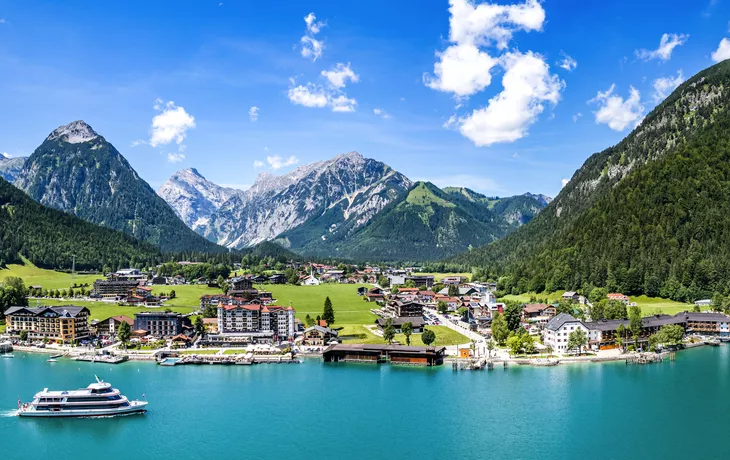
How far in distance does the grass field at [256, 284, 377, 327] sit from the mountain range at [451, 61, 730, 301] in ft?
142

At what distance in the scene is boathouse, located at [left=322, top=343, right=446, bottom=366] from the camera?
9131cm

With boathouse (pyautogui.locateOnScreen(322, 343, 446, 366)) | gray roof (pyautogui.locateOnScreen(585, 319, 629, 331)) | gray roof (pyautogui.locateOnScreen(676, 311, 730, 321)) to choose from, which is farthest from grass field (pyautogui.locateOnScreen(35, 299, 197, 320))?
gray roof (pyautogui.locateOnScreen(676, 311, 730, 321))

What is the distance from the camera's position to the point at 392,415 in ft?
211

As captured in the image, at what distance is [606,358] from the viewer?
88.8 meters

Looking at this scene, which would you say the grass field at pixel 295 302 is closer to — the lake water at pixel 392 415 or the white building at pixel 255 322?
the white building at pixel 255 322

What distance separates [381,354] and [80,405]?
4383cm

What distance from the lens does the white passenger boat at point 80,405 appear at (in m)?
64.9

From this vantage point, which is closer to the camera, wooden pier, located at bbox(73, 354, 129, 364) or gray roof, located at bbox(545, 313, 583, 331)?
wooden pier, located at bbox(73, 354, 129, 364)

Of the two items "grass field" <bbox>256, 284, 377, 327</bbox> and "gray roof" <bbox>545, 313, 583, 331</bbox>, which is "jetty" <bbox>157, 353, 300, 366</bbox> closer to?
"grass field" <bbox>256, 284, 377, 327</bbox>

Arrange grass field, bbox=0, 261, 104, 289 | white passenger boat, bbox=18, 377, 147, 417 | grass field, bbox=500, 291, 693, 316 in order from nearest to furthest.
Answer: white passenger boat, bbox=18, 377, 147, 417, grass field, bbox=500, 291, 693, 316, grass field, bbox=0, 261, 104, 289

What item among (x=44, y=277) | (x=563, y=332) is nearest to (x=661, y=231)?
(x=563, y=332)

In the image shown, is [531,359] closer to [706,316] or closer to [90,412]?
[706,316]

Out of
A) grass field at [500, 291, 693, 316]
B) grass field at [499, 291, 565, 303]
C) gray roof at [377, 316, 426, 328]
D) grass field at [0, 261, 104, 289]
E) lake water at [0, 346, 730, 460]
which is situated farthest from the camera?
grass field at [0, 261, 104, 289]

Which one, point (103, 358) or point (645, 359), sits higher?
point (103, 358)
